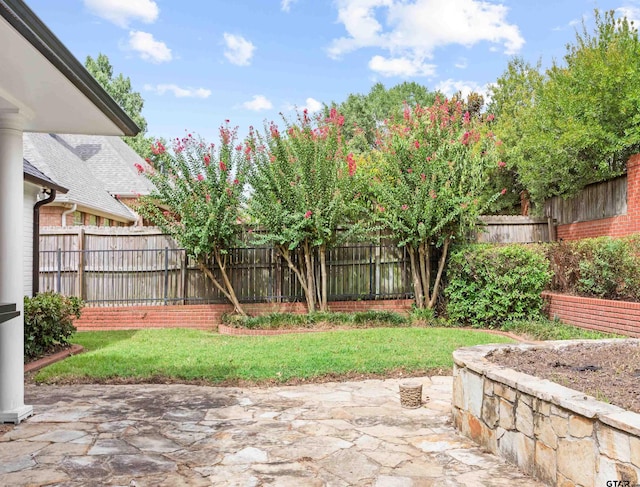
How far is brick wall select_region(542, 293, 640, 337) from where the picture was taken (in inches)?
316

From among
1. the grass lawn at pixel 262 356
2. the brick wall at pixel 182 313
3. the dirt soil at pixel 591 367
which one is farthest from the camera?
the brick wall at pixel 182 313

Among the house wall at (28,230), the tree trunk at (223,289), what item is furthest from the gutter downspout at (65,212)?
the tree trunk at (223,289)

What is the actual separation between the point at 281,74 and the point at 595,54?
11.0m

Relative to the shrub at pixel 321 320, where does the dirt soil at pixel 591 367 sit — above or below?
above

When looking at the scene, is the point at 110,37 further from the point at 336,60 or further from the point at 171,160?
the point at 171,160

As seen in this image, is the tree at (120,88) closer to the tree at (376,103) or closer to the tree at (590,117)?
the tree at (376,103)

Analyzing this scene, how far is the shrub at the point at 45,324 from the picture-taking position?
7.39 meters

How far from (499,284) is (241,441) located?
711cm

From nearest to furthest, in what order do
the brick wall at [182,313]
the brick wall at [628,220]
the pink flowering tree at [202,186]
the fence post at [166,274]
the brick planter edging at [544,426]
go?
the brick planter edging at [544,426] → the pink flowering tree at [202,186] → the brick wall at [628,220] → the brick wall at [182,313] → the fence post at [166,274]

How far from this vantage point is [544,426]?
10.9 feet

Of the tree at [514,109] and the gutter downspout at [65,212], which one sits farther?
the tree at [514,109]

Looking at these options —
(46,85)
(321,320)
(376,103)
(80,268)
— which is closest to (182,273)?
(80,268)

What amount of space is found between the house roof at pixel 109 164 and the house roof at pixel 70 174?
48 centimetres

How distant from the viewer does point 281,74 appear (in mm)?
19953
